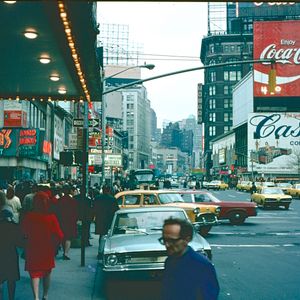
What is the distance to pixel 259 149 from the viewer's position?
9681 cm

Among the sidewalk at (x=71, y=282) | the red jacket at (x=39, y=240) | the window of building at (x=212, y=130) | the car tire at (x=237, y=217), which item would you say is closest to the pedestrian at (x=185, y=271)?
the red jacket at (x=39, y=240)

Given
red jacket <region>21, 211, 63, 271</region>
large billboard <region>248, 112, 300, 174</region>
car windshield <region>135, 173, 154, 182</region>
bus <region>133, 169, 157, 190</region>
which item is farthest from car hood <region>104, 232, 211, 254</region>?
large billboard <region>248, 112, 300, 174</region>

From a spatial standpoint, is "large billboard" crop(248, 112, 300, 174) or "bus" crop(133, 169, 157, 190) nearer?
"bus" crop(133, 169, 157, 190)

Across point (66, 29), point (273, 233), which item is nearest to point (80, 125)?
point (66, 29)

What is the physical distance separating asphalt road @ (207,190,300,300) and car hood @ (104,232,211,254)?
108cm

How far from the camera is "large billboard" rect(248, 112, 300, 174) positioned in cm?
9606

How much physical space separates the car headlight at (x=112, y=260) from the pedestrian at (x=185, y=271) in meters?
4.98

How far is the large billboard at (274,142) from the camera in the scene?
96062mm

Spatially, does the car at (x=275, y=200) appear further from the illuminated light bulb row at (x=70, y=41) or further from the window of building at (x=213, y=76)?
the window of building at (x=213, y=76)

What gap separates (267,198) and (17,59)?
26.4 m

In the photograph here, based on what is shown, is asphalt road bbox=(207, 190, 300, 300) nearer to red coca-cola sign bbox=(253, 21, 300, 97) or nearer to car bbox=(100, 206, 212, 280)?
car bbox=(100, 206, 212, 280)

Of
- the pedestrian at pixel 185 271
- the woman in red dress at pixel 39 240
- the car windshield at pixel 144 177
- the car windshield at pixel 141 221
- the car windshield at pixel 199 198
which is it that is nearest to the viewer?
A: the pedestrian at pixel 185 271

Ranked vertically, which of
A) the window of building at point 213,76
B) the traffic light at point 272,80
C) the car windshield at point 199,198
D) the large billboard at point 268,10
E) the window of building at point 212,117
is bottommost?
the car windshield at point 199,198

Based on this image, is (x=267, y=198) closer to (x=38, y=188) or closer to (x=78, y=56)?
(x=38, y=188)
